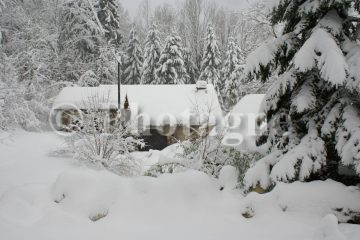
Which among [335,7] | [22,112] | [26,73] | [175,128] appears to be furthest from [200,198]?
[26,73]

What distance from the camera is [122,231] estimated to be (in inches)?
224

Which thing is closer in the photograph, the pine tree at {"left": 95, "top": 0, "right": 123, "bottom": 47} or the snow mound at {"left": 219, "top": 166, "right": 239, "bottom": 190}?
the snow mound at {"left": 219, "top": 166, "right": 239, "bottom": 190}

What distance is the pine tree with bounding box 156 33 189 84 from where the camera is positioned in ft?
133

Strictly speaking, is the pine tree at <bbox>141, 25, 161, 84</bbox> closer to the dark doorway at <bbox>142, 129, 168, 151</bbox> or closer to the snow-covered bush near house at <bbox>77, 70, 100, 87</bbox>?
the snow-covered bush near house at <bbox>77, 70, 100, 87</bbox>

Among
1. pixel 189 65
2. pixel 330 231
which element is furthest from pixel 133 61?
pixel 330 231

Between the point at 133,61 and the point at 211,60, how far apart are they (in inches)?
395

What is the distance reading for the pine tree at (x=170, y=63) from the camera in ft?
133

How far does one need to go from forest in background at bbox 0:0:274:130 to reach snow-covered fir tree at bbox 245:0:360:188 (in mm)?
7342

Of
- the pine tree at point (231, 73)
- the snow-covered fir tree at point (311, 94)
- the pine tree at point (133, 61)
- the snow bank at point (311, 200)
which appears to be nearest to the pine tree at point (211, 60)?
the pine tree at point (231, 73)

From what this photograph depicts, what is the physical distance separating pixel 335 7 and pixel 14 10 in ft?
36.8

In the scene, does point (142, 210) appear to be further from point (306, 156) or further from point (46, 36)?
point (46, 36)

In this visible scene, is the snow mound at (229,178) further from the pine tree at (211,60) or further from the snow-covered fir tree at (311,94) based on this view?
the pine tree at (211,60)

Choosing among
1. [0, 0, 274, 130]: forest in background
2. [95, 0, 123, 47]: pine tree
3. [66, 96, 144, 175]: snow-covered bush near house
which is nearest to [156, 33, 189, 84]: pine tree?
[0, 0, 274, 130]: forest in background

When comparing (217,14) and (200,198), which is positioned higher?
(217,14)
